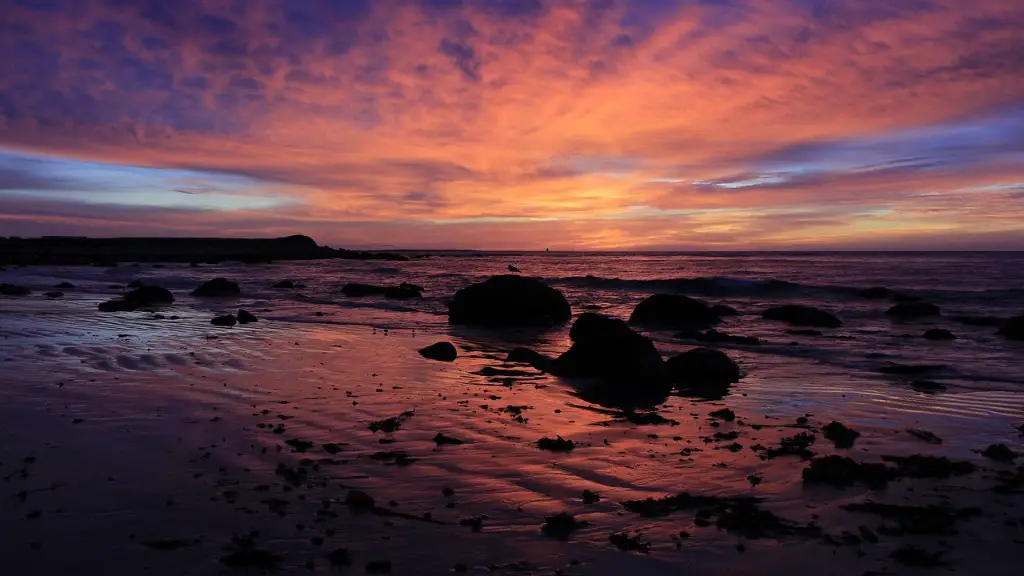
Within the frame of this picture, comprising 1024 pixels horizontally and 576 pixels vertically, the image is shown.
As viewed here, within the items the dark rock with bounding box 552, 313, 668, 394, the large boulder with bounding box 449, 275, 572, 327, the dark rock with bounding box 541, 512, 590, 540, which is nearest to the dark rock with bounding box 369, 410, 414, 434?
the dark rock with bounding box 541, 512, 590, 540

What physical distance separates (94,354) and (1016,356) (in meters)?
23.7

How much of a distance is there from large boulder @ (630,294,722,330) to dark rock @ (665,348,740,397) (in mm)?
11423

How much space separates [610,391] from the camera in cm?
1239

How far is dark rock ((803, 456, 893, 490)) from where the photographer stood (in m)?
7.25

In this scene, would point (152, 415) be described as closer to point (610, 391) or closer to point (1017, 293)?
point (610, 391)

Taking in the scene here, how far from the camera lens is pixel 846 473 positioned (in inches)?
290

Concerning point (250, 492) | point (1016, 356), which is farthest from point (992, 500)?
point (1016, 356)

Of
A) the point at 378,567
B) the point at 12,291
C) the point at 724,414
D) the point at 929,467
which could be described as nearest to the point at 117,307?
the point at 12,291

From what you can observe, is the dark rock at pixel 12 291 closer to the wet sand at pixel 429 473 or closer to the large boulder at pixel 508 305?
the wet sand at pixel 429 473

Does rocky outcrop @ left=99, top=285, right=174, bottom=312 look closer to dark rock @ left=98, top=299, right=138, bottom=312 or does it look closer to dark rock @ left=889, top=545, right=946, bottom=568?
dark rock @ left=98, top=299, right=138, bottom=312

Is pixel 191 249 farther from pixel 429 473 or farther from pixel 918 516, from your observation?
pixel 918 516

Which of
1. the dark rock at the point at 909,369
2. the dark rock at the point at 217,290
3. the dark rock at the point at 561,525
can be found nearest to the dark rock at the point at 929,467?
the dark rock at the point at 561,525

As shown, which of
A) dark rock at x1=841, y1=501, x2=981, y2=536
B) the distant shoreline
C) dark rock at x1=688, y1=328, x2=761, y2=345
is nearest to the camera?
dark rock at x1=841, y1=501, x2=981, y2=536

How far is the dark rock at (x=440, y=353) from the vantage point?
15.8 metres
